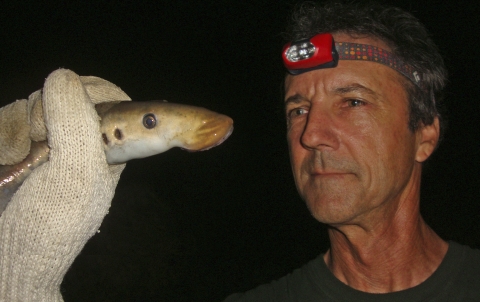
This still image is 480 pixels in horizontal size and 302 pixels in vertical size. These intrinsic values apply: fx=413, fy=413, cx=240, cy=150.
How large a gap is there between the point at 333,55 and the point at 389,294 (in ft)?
3.47

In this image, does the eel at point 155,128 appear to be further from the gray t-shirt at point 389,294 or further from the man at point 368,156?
the gray t-shirt at point 389,294

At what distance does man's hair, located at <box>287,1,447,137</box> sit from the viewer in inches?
75.1

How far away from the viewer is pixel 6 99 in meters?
9.30

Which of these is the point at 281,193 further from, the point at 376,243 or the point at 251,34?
the point at 376,243

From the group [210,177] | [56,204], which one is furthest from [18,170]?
[210,177]

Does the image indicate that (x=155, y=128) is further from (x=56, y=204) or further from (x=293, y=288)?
(x=293, y=288)

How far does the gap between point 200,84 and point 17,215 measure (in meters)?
11.3

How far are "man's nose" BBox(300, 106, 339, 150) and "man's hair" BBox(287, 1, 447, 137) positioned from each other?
0.37 metres

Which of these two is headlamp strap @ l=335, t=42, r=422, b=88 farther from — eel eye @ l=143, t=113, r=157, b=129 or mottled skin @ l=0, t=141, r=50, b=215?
mottled skin @ l=0, t=141, r=50, b=215

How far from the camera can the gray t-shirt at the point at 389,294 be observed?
1675mm

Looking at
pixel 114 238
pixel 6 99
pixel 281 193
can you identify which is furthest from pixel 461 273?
pixel 281 193

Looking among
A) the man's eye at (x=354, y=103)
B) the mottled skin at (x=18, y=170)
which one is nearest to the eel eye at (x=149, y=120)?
the mottled skin at (x=18, y=170)

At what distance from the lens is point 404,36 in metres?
1.98

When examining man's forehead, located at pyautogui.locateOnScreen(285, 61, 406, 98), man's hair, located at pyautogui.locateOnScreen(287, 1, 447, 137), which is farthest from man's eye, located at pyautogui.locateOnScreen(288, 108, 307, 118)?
man's hair, located at pyautogui.locateOnScreen(287, 1, 447, 137)
